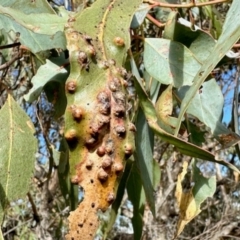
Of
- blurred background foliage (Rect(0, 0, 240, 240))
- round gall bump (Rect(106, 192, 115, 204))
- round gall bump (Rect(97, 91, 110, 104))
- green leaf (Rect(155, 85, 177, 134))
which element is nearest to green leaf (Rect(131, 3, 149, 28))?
green leaf (Rect(155, 85, 177, 134))

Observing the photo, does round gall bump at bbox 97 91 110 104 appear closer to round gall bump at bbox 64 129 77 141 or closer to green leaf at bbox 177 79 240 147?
round gall bump at bbox 64 129 77 141

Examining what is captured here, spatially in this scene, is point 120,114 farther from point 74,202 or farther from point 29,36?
point 74,202

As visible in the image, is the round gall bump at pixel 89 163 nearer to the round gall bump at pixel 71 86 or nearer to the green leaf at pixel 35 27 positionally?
the round gall bump at pixel 71 86

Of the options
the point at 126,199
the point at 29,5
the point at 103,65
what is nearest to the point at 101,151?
the point at 103,65

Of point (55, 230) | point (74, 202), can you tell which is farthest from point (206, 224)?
point (74, 202)

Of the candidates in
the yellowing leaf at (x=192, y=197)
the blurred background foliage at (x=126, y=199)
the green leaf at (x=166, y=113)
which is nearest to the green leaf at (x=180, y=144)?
the green leaf at (x=166, y=113)
